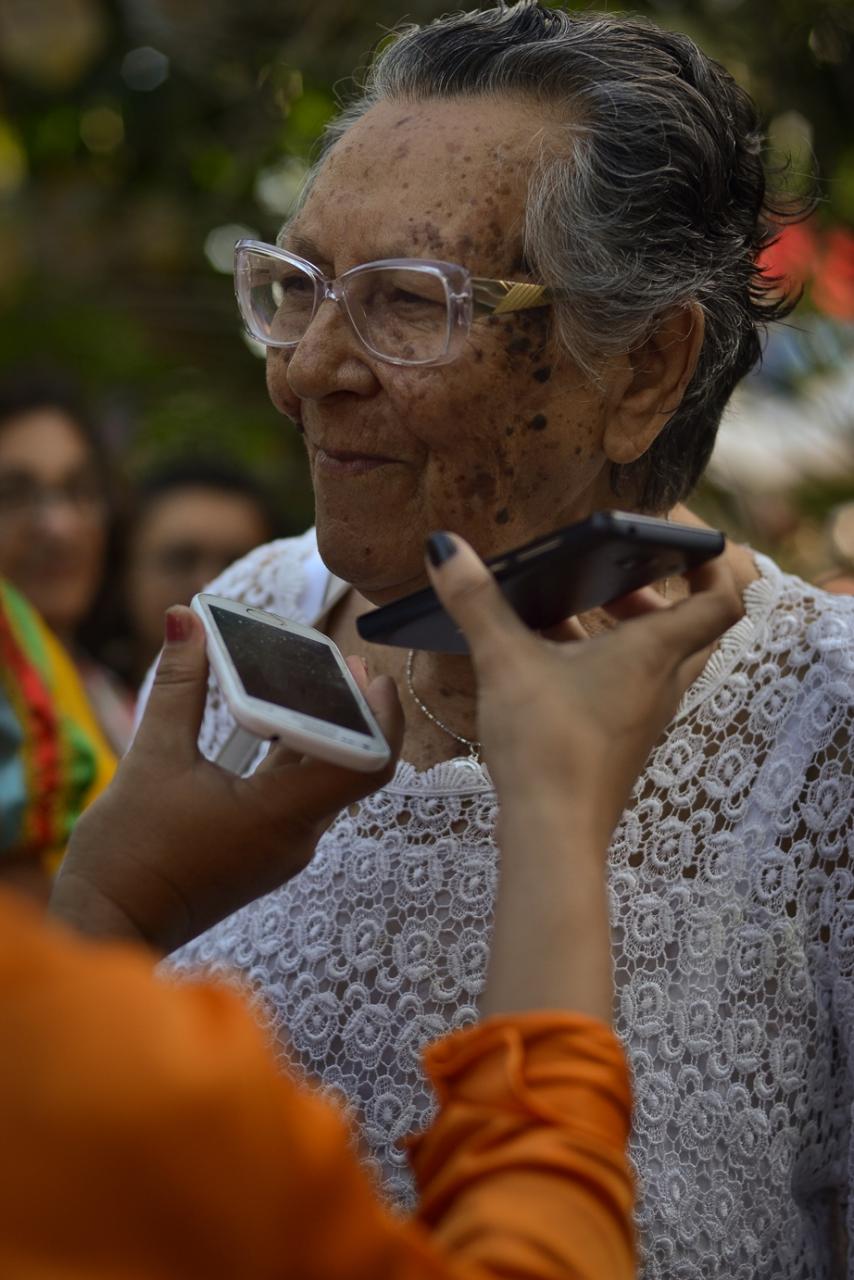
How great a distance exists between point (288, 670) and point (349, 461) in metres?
0.43

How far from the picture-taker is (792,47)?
12.5ft

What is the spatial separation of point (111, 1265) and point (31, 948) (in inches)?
8.0

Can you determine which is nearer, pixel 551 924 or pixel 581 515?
pixel 551 924

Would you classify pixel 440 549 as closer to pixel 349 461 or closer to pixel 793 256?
pixel 349 461

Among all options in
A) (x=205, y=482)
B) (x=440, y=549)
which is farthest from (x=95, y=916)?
(x=205, y=482)

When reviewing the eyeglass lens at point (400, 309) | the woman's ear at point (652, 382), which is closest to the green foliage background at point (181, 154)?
the woman's ear at point (652, 382)

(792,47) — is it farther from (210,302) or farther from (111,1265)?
(111,1265)

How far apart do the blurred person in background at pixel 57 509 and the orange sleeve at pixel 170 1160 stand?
3353mm

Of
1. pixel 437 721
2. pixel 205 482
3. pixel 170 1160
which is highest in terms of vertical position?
pixel 170 1160

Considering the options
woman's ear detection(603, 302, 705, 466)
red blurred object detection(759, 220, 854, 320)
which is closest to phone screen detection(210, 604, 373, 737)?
woman's ear detection(603, 302, 705, 466)

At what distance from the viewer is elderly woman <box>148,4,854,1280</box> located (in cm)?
182

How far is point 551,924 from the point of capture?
3.81 feet

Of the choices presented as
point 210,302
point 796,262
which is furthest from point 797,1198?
point 210,302

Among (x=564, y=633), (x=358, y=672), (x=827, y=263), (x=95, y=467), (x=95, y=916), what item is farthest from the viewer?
(x=95, y=467)
